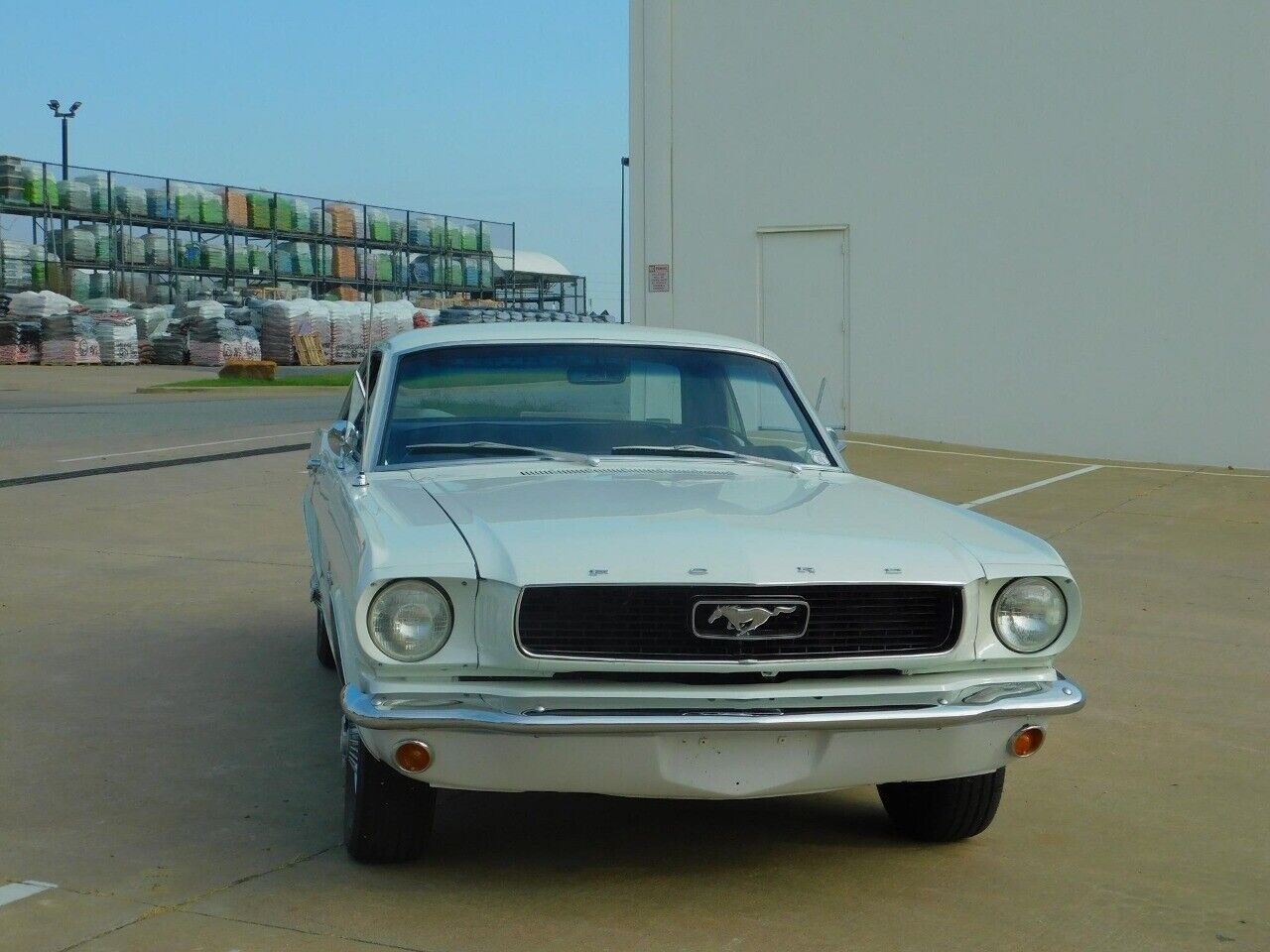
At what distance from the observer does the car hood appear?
3.79 m

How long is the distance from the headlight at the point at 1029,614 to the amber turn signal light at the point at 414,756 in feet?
4.76

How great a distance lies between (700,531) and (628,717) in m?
0.55

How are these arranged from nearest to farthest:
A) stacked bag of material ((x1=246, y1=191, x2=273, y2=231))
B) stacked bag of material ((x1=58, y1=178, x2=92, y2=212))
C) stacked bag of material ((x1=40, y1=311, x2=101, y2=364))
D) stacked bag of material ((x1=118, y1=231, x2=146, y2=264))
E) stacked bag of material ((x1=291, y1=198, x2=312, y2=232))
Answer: stacked bag of material ((x1=40, y1=311, x2=101, y2=364))
stacked bag of material ((x1=58, y1=178, x2=92, y2=212))
stacked bag of material ((x1=118, y1=231, x2=146, y2=264))
stacked bag of material ((x1=246, y1=191, x2=273, y2=231))
stacked bag of material ((x1=291, y1=198, x2=312, y2=232))

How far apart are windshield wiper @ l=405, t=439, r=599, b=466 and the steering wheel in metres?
0.49

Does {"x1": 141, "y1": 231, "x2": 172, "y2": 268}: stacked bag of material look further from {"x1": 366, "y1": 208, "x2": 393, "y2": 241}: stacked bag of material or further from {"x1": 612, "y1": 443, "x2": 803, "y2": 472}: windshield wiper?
{"x1": 612, "y1": 443, "x2": 803, "y2": 472}: windshield wiper

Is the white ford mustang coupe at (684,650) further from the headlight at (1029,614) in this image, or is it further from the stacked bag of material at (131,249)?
the stacked bag of material at (131,249)

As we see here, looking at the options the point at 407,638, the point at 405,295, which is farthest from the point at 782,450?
the point at 405,295

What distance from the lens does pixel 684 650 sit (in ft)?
12.5

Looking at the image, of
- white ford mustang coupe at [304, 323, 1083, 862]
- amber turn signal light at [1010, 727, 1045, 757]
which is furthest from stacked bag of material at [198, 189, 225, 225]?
amber turn signal light at [1010, 727, 1045, 757]

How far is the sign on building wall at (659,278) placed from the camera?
1788cm

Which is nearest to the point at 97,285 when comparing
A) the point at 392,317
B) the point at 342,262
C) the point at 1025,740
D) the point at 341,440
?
the point at 392,317

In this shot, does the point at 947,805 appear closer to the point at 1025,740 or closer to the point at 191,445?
the point at 1025,740

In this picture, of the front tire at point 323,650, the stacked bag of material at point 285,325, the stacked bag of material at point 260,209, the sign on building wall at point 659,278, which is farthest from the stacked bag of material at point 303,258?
the front tire at point 323,650

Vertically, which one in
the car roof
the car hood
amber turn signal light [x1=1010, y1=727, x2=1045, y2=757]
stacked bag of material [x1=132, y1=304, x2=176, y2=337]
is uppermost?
stacked bag of material [x1=132, y1=304, x2=176, y2=337]
